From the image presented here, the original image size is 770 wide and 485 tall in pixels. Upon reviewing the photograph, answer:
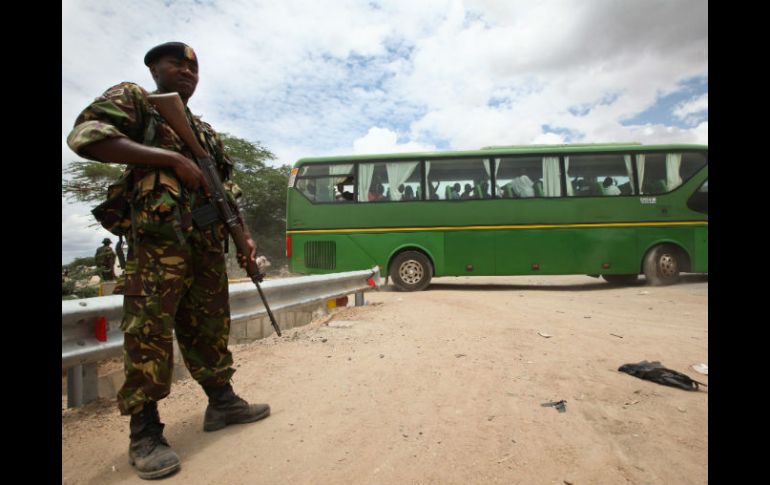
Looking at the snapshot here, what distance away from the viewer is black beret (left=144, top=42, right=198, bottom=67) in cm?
193

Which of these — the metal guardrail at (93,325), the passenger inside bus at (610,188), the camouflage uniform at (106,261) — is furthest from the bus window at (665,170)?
the camouflage uniform at (106,261)

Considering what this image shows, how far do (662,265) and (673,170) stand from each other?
2.01m

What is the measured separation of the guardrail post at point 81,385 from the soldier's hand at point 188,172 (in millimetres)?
1251

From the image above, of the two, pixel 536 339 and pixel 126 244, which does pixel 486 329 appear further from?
pixel 126 244

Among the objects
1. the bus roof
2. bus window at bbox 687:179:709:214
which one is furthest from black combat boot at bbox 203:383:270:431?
bus window at bbox 687:179:709:214

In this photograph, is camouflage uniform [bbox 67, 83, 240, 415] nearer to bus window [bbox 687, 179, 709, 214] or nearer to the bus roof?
the bus roof

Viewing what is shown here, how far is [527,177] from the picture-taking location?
28.1ft

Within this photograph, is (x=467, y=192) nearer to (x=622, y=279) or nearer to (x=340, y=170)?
(x=340, y=170)

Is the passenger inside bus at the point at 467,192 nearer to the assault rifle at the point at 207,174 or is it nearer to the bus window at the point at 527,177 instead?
the bus window at the point at 527,177

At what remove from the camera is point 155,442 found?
5.48 feet

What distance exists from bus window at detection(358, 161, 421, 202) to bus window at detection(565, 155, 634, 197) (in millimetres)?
3203

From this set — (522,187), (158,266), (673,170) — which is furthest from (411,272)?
(158,266)

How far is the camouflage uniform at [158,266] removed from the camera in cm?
166
